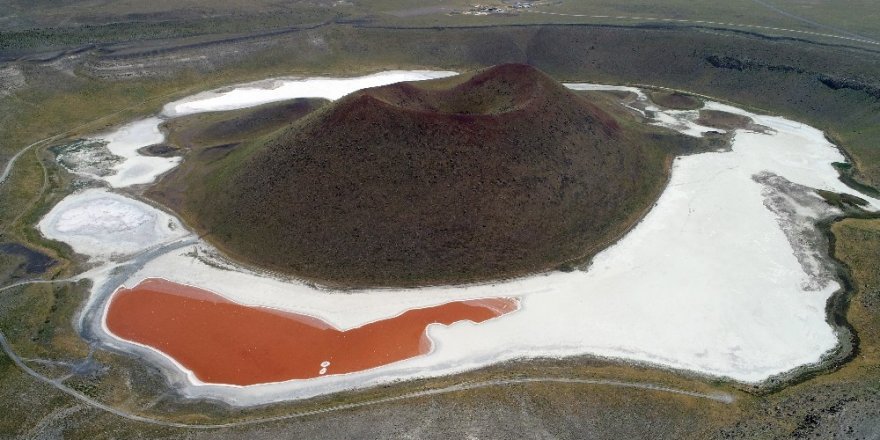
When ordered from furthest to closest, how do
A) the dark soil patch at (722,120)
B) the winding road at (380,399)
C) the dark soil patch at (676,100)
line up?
the dark soil patch at (676,100) → the dark soil patch at (722,120) → the winding road at (380,399)

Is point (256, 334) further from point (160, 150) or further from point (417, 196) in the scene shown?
point (160, 150)

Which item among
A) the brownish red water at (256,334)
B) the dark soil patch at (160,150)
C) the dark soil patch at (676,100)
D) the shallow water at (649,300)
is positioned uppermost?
the dark soil patch at (676,100)

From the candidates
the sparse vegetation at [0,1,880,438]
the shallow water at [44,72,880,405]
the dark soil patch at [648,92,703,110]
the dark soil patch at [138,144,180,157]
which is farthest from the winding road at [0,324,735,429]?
the dark soil patch at [648,92,703,110]

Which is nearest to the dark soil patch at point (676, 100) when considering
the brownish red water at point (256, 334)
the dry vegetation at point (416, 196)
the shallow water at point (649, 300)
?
the shallow water at point (649, 300)

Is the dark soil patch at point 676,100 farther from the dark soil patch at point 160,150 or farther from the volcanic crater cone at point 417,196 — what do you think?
the dark soil patch at point 160,150

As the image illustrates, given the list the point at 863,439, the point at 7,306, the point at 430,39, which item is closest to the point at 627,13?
the point at 430,39
